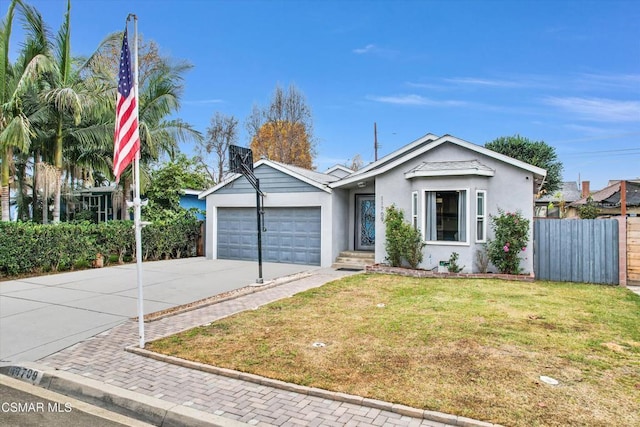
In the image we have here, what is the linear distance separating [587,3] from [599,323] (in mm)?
12200

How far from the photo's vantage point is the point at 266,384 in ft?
13.5

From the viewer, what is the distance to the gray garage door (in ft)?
46.6

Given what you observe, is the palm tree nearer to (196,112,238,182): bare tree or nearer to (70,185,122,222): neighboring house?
(70,185,122,222): neighboring house

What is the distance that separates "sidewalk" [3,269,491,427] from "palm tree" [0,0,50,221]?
9052 mm

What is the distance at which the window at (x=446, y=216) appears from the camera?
11.5 meters

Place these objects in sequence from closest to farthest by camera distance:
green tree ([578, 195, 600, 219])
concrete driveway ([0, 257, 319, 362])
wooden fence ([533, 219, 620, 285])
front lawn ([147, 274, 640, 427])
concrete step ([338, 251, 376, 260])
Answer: front lawn ([147, 274, 640, 427]), concrete driveway ([0, 257, 319, 362]), wooden fence ([533, 219, 620, 285]), concrete step ([338, 251, 376, 260]), green tree ([578, 195, 600, 219])

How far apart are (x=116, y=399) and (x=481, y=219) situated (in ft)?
34.0

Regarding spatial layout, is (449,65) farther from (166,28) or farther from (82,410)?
(82,410)

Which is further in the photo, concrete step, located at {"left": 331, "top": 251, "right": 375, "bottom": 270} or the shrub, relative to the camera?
concrete step, located at {"left": 331, "top": 251, "right": 375, "bottom": 270}

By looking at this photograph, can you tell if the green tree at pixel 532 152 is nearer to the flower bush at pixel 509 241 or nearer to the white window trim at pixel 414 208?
the white window trim at pixel 414 208

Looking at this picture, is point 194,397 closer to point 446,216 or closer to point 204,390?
point 204,390

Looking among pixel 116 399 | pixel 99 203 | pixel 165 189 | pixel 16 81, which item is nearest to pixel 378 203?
pixel 165 189

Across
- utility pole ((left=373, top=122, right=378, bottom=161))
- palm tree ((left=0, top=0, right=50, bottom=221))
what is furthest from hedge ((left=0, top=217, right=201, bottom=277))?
utility pole ((left=373, top=122, right=378, bottom=161))

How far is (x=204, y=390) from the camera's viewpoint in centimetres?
402
